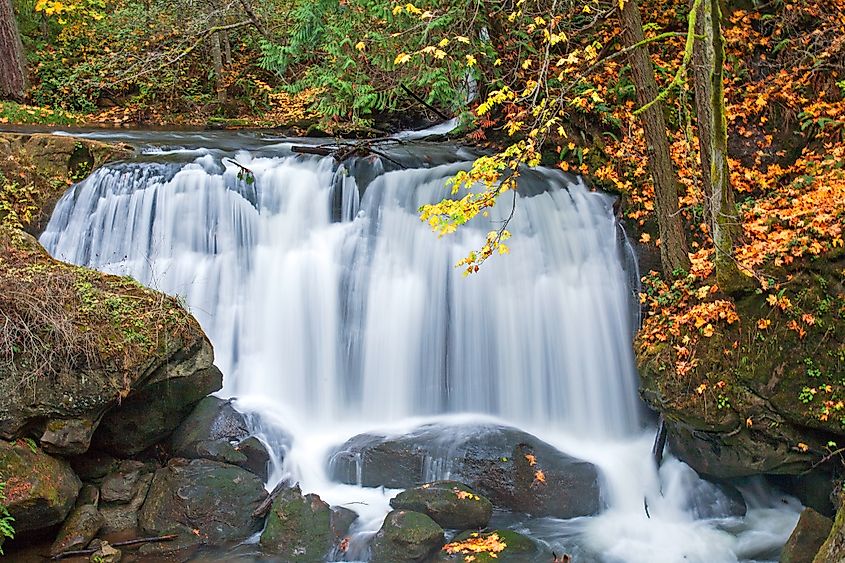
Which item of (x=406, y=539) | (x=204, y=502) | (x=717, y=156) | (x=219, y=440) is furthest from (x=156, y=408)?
(x=717, y=156)

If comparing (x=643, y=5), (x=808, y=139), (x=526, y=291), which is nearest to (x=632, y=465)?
(x=526, y=291)

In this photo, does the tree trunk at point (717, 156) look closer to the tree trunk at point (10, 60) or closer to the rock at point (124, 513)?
the rock at point (124, 513)

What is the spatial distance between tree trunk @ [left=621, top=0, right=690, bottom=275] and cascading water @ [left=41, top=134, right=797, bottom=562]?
969 mm

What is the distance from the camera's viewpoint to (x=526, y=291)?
27.9 ft

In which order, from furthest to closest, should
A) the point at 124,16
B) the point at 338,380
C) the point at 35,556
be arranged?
the point at 124,16
the point at 338,380
the point at 35,556

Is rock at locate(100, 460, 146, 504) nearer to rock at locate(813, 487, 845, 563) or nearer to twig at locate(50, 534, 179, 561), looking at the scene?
twig at locate(50, 534, 179, 561)

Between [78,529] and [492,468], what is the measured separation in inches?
139

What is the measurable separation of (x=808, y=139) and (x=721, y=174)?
3.22m

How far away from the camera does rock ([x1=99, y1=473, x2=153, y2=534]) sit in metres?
5.94

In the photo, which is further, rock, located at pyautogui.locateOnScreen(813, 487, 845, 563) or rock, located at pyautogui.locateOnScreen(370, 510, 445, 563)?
rock, located at pyautogui.locateOnScreen(370, 510, 445, 563)

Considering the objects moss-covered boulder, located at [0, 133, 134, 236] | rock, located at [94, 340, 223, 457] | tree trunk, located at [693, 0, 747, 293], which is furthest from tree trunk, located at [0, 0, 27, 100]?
tree trunk, located at [693, 0, 747, 293]

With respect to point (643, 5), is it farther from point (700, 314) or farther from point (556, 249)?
point (700, 314)

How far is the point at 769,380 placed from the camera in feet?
20.2

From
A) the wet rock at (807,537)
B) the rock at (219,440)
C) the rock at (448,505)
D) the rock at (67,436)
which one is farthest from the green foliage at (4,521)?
the wet rock at (807,537)
